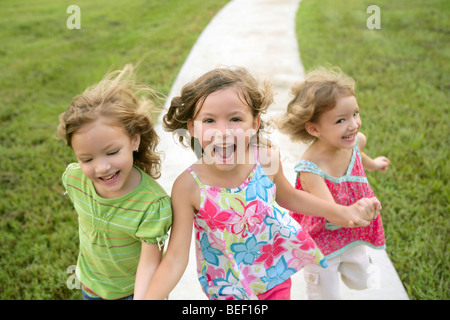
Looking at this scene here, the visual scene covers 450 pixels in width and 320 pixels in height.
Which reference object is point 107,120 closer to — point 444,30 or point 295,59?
point 295,59

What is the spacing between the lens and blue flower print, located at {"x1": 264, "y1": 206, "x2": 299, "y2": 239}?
179cm

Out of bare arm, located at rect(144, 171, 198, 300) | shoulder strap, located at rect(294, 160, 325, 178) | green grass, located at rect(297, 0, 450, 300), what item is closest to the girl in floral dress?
bare arm, located at rect(144, 171, 198, 300)

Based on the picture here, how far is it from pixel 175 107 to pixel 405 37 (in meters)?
6.29

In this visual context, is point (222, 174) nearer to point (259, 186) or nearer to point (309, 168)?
point (259, 186)

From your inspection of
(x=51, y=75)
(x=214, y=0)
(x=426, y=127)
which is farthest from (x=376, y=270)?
(x=214, y=0)

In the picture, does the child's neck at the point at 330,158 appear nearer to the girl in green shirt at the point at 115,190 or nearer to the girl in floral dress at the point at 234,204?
the girl in floral dress at the point at 234,204

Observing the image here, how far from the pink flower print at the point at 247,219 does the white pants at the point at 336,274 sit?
1.99ft

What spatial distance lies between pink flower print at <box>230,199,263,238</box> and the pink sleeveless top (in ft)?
1.29

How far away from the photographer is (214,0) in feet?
33.9

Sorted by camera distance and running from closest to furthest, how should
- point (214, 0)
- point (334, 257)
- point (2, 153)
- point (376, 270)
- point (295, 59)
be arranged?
point (334, 257), point (376, 270), point (2, 153), point (295, 59), point (214, 0)

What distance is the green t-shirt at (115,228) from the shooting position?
5.41 feet

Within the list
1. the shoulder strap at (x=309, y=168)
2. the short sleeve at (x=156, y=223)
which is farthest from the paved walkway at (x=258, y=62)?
the short sleeve at (x=156, y=223)

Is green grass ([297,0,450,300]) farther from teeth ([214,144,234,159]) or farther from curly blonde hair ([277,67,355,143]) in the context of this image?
teeth ([214,144,234,159])
